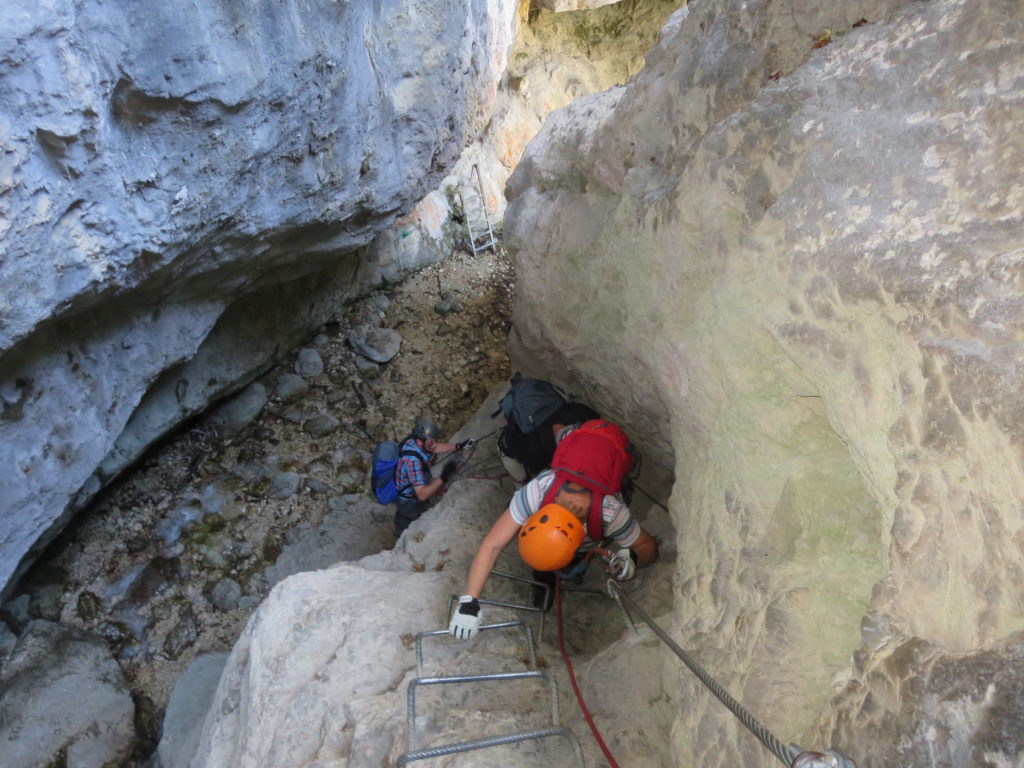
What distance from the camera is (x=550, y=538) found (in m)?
2.88

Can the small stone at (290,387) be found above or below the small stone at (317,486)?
above

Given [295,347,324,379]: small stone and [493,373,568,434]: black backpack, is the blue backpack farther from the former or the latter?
[295,347,324,379]: small stone

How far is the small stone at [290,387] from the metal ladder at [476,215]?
3.00 meters

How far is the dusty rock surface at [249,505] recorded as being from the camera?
4.60m

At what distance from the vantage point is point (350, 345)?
667 cm

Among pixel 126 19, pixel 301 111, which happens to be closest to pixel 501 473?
pixel 301 111

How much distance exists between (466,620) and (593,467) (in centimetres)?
93

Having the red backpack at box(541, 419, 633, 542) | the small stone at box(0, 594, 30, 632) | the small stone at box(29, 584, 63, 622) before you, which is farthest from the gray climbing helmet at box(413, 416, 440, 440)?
the small stone at box(0, 594, 30, 632)

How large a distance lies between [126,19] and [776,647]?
305cm

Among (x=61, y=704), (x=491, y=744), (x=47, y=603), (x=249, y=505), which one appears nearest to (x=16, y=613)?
(x=47, y=603)

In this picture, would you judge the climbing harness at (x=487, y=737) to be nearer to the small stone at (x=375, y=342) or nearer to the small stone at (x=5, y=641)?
the small stone at (x=5, y=641)

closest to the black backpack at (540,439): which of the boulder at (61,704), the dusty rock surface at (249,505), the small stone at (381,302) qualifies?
the dusty rock surface at (249,505)

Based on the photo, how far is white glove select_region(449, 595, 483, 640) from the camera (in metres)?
2.96

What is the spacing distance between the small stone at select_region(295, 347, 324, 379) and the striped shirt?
3721mm
